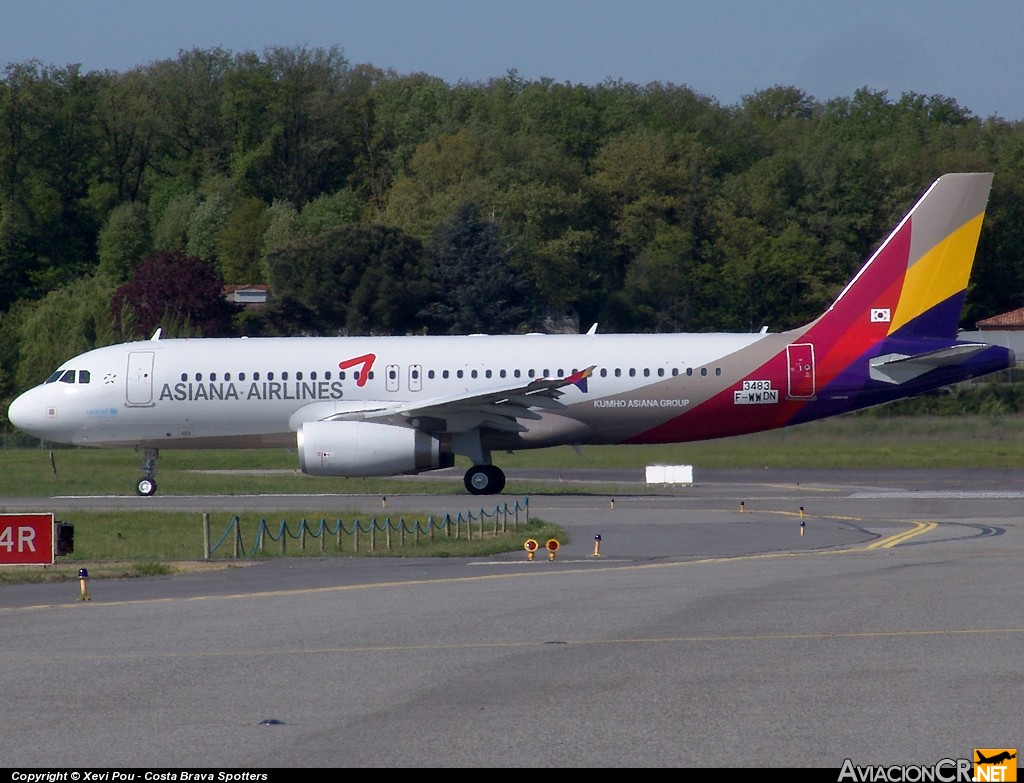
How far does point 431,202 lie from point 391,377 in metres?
54.3

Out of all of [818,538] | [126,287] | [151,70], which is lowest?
[818,538]

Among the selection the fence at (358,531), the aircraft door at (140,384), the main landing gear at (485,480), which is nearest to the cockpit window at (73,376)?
the aircraft door at (140,384)

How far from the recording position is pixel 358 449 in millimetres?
30438

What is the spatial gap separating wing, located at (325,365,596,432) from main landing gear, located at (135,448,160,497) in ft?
15.2

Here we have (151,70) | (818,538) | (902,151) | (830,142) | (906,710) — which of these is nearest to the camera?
(906,710)

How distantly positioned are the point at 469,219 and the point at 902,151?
39213 millimetres

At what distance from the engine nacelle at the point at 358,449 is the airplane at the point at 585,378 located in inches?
10.2

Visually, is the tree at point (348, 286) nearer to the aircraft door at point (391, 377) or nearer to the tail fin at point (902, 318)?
the aircraft door at point (391, 377)

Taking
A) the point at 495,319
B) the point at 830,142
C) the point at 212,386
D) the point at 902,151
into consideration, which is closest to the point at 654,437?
the point at 212,386

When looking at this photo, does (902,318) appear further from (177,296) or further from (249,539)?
(177,296)

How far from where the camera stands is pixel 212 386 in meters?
33.0

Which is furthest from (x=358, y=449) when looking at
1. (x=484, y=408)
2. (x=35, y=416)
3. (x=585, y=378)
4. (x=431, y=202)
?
(x=431, y=202)

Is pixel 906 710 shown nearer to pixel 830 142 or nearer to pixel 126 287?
pixel 126 287

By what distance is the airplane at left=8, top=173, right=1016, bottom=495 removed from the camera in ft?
105
